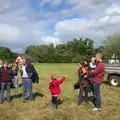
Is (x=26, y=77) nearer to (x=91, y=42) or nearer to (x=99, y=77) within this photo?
(x=99, y=77)

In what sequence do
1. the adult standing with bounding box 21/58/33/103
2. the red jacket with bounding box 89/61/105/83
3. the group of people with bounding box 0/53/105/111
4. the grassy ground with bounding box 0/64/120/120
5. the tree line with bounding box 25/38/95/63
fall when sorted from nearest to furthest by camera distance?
the grassy ground with bounding box 0/64/120/120 → the red jacket with bounding box 89/61/105/83 → the group of people with bounding box 0/53/105/111 → the adult standing with bounding box 21/58/33/103 → the tree line with bounding box 25/38/95/63

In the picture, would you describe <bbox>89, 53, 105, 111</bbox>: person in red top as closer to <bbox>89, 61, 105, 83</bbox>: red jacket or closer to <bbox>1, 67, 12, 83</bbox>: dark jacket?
<bbox>89, 61, 105, 83</bbox>: red jacket

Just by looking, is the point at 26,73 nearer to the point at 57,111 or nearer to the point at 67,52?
the point at 57,111

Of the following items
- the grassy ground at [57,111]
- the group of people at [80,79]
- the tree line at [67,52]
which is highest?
the tree line at [67,52]

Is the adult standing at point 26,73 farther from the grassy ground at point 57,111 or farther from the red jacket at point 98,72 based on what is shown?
the red jacket at point 98,72

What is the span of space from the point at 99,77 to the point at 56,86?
1.58 m

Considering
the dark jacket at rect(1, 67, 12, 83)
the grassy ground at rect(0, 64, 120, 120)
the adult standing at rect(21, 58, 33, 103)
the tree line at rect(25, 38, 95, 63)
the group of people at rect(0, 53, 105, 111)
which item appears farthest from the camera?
the tree line at rect(25, 38, 95, 63)

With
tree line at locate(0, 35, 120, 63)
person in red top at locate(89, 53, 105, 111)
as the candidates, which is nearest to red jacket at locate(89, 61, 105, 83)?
person in red top at locate(89, 53, 105, 111)

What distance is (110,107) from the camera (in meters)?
9.72

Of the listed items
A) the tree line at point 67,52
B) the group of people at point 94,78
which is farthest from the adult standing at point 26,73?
the tree line at point 67,52

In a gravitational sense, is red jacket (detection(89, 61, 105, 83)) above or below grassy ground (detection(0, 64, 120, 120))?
above

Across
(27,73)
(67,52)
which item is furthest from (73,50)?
(27,73)

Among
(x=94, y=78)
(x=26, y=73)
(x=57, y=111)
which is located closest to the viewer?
(x=94, y=78)

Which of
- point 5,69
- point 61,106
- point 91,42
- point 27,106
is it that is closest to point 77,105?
point 61,106
